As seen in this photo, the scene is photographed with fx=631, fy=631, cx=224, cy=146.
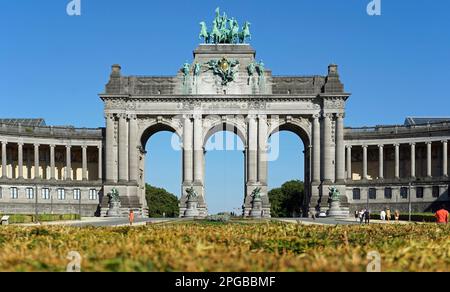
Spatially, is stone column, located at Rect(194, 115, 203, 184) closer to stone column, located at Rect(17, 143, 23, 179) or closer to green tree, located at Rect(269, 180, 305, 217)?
stone column, located at Rect(17, 143, 23, 179)

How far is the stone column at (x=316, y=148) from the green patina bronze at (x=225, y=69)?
14.9 meters

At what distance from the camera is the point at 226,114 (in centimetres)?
10106

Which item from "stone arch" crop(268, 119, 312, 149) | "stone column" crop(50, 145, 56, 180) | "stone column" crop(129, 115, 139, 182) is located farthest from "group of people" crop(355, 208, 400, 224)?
"stone column" crop(50, 145, 56, 180)

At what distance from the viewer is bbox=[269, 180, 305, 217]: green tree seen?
16076 cm

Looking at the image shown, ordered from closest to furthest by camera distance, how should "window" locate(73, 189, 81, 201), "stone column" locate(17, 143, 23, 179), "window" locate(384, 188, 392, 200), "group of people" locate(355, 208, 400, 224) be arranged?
"group of people" locate(355, 208, 400, 224) → "stone column" locate(17, 143, 23, 179) → "window" locate(384, 188, 392, 200) → "window" locate(73, 189, 81, 201)

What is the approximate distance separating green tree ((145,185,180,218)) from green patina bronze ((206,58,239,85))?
70443 millimetres

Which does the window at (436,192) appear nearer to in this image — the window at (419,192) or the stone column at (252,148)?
the window at (419,192)

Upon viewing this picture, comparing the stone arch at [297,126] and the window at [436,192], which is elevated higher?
the stone arch at [297,126]

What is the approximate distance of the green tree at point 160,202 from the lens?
167 metres

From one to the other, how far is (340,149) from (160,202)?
82607mm

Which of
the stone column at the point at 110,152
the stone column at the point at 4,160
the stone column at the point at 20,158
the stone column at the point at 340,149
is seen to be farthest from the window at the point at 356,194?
the stone column at the point at 4,160

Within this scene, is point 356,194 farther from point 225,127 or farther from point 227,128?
point 225,127
